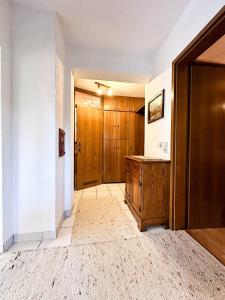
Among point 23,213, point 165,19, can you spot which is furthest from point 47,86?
point 165,19

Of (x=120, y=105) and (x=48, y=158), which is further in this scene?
(x=120, y=105)

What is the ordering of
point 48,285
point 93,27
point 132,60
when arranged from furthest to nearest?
point 132,60, point 93,27, point 48,285

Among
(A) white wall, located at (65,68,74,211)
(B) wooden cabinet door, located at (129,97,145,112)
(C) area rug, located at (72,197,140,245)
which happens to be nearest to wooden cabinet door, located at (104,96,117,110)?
(B) wooden cabinet door, located at (129,97,145,112)

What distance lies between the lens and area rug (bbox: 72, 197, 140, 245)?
1.89 metres

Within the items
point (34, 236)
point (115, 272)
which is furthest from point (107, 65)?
point (115, 272)

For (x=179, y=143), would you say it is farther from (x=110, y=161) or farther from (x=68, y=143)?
(x=110, y=161)

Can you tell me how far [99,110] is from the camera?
434 centimetres

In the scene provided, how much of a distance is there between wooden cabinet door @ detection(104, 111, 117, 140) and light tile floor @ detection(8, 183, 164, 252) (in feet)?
4.63

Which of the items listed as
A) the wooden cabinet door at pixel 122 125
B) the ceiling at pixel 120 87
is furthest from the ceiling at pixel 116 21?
the wooden cabinet door at pixel 122 125

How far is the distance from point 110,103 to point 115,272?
12.7 feet

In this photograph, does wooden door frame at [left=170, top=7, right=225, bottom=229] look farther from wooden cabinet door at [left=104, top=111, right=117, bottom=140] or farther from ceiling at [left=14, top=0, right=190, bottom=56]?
wooden cabinet door at [left=104, top=111, right=117, bottom=140]

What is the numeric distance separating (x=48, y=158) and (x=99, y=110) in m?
2.80

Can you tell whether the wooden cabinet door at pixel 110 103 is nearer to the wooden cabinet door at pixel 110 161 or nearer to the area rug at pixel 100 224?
the wooden cabinet door at pixel 110 161

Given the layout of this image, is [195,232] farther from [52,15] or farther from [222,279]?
[52,15]
